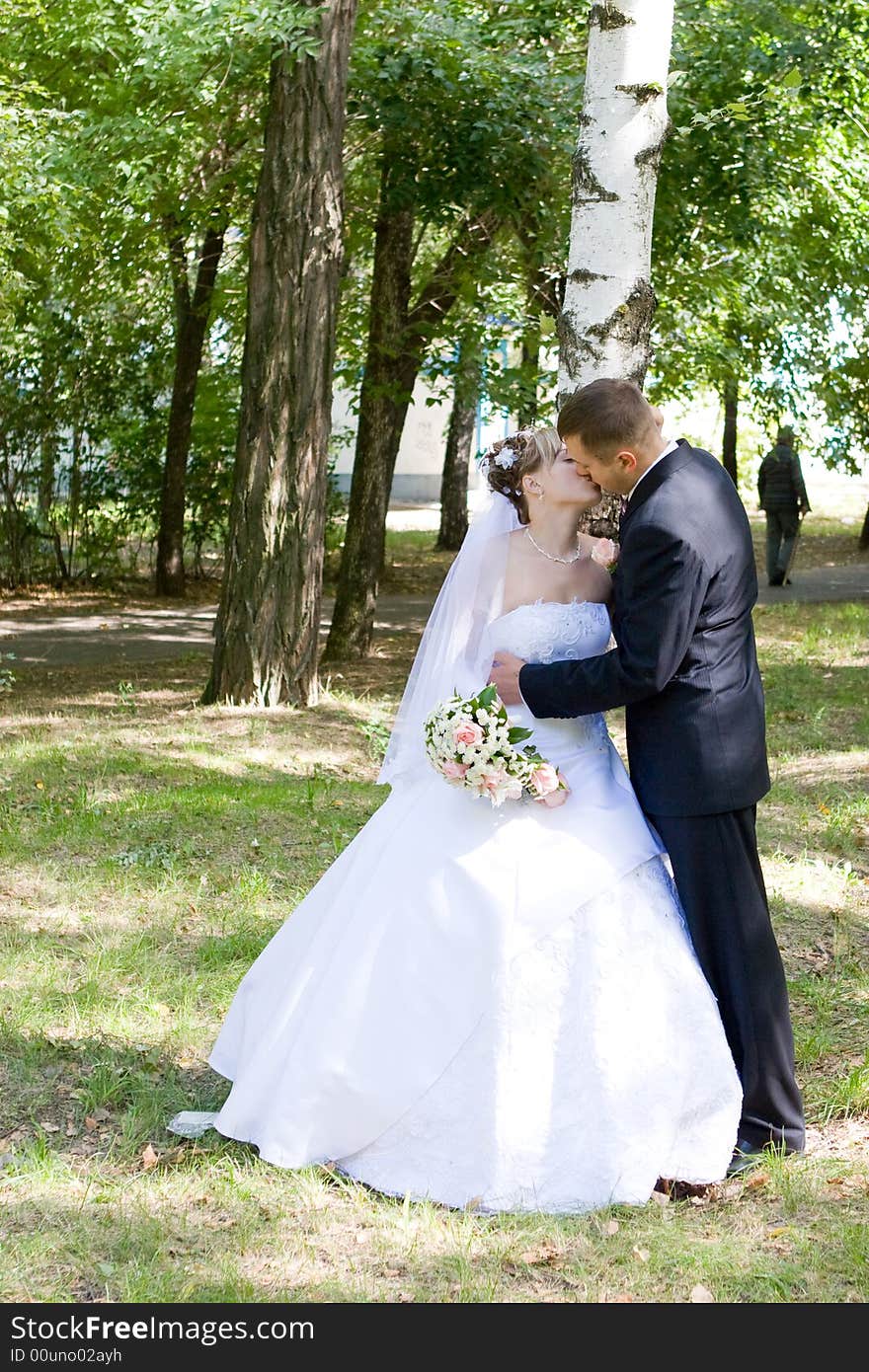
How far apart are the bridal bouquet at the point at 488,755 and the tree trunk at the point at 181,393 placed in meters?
12.0

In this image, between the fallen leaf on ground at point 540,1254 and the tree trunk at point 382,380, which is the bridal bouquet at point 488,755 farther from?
the tree trunk at point 382,380

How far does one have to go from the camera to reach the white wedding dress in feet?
13.5

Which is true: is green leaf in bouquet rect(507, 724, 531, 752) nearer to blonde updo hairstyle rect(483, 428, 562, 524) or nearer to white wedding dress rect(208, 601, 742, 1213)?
white wedding dress rect(208, 601, 742, 1213)

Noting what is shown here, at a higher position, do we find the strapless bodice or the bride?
the strapless bodice

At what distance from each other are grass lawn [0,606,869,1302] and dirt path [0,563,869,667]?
455cm

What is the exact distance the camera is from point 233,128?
12.5 meters

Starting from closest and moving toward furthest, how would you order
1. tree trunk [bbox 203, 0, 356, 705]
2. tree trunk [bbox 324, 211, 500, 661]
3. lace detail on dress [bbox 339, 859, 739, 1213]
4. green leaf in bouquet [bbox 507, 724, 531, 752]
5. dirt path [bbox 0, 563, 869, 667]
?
1. lace detail on dress [bbox 339, 859, 739, 1213]
2. green leaf in bouquet [bbox 507, 724, 531, 752]
3. tree trunk [bbox 203, 0, 356, 705]
4. tree trunk [bbox 324, 211, 500, 661]
5. dirt path [bbox 0, 563, 869, 667]

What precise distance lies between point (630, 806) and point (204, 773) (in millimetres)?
4934

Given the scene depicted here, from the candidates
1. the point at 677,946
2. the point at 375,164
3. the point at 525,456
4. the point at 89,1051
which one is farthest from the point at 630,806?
the point at 375,164

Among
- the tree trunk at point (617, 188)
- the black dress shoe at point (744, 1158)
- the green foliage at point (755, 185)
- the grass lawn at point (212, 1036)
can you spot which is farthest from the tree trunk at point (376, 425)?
the black dress shoe at point (744, 1158)

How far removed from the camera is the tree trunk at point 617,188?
539cm

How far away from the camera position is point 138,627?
55.9 ft

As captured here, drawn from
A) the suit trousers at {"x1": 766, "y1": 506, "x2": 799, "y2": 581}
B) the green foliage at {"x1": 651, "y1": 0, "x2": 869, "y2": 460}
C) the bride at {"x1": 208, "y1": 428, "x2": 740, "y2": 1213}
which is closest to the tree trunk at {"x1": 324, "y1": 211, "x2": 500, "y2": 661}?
the green foliage at {"x1": 651, "y1": 0, "x2": 869, "y2": 460}

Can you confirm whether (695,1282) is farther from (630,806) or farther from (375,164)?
(375,164)
